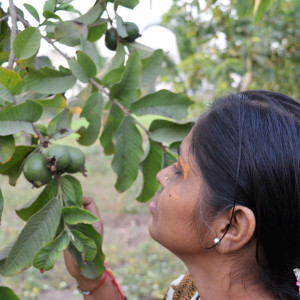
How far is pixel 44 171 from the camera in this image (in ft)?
3.01

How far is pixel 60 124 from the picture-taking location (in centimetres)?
98

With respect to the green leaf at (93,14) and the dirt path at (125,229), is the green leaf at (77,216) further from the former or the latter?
the dirt path at (125,229)

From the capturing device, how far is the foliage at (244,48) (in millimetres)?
4000

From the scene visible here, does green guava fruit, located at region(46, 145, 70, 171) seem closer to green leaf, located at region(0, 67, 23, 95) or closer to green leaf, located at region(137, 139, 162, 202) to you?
green leaf, located at region(0, 67, 23, 95)

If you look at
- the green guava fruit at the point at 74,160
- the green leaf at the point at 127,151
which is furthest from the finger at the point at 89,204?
the green guava fruit at the point at 74,160

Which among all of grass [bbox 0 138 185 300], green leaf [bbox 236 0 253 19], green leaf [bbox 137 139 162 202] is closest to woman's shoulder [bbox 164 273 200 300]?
green leaf [bbox 137 139 162 202]

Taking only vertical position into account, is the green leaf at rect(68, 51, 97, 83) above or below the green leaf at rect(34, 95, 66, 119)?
above

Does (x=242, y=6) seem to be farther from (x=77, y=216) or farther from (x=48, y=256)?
(x=48, y=256)

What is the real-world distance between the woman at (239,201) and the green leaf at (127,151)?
0.55 feet

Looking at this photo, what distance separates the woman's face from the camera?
0.90m

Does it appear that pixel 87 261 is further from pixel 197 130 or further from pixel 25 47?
pixel 25 47

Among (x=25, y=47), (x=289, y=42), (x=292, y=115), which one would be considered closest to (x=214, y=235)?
(x=292, y=115)

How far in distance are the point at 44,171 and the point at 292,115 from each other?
53 cm

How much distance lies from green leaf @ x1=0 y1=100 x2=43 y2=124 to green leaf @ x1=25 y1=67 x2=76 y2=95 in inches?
5.4
